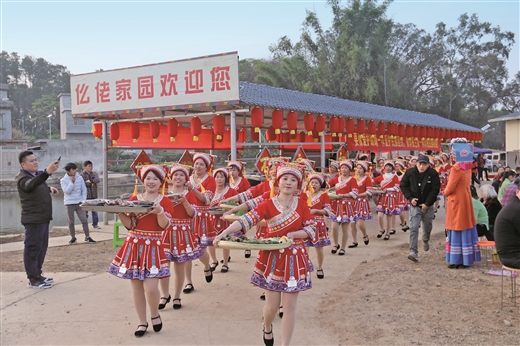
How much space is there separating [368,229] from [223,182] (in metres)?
6.21

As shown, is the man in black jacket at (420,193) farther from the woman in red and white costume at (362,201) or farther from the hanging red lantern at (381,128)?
the hanging red lantern at (381,128)

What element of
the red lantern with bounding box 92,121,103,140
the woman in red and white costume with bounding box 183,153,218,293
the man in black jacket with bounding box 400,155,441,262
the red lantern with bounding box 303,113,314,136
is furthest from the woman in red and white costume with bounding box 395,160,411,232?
the red lantern with bounding box 92,121,103,140

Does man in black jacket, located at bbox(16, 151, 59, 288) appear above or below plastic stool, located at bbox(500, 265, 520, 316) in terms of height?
above

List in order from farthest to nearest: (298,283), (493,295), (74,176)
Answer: (74,176) → (493,295) → (298,283)

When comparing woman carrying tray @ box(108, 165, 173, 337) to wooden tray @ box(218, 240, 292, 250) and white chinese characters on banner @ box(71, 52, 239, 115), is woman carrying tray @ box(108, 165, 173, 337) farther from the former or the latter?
white chinese characters on banner @ box(71, 52, 239, 115)

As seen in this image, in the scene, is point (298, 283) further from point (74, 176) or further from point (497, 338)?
point (74, 176)

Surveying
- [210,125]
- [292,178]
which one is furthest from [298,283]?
[210,125]

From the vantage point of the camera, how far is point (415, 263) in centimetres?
741

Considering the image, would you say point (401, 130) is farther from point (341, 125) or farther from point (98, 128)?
point (98, 128)

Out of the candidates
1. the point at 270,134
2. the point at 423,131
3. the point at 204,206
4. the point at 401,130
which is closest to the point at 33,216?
the point at 204,206

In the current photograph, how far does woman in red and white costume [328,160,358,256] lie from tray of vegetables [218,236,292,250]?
187 inches

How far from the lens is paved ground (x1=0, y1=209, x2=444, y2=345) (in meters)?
4.50

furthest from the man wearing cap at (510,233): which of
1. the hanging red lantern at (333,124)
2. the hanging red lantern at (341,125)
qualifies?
the hanging red lantern at (341,125)

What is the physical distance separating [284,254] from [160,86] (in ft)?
24.7
